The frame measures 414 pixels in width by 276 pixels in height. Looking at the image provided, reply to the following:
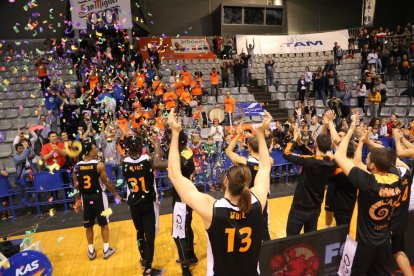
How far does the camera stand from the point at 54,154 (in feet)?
23.5

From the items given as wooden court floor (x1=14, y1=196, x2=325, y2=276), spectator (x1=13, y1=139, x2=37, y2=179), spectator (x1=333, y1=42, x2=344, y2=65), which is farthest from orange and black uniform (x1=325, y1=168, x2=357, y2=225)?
spectator (x1=333, y1=42, x2=344, y2=65)

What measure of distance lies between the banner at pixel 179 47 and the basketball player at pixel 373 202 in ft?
45.9

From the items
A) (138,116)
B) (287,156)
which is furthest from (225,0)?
(287,156)

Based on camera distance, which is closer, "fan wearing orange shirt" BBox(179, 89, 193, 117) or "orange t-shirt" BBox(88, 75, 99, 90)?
"orange t-shirt" BBox(88, 75, 99, 90)

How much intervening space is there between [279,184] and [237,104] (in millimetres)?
5149

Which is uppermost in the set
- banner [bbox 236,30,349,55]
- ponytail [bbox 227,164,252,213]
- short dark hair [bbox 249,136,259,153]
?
banner [bbox 236,30,349,55]

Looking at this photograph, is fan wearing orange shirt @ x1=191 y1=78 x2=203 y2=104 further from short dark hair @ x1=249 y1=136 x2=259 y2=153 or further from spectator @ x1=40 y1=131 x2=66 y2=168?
short dark hair @ x1=249 y1=136 x2=259 y2=153

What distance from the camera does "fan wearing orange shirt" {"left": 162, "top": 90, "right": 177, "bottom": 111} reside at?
37.2 ft

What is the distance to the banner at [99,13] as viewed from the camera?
13.2 metres

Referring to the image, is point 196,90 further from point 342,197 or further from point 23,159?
point 342,197

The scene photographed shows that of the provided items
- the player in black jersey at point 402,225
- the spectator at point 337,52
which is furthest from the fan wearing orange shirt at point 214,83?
the player in black jersey at point 402,225

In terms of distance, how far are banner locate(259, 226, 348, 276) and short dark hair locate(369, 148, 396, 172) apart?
0.94 m

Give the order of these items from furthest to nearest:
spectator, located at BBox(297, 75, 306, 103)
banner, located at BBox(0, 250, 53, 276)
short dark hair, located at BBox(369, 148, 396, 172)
→ spectator, located at BBox(297, 75, 306, 103) → banner, located at BBox(0, 250, 53, 276) → short dark hair, located at BBox(369, 148, 396, 172)

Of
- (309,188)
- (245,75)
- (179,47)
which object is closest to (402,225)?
(309,188)
